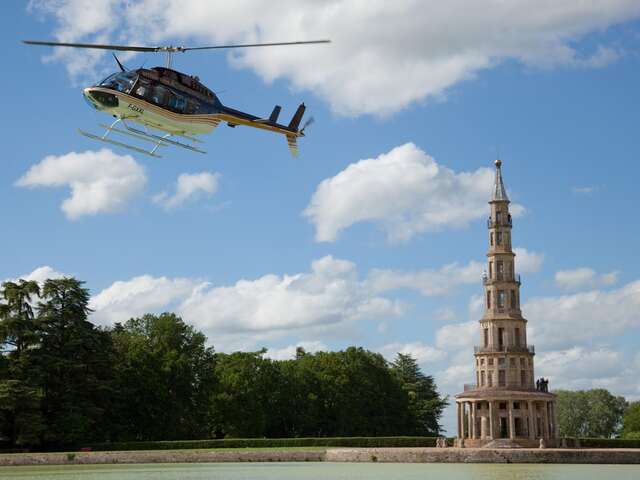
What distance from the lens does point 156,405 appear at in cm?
8238

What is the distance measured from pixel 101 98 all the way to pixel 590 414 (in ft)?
350

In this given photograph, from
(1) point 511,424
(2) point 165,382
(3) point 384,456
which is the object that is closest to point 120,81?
(3) point 384,456

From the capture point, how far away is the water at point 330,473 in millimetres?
46656

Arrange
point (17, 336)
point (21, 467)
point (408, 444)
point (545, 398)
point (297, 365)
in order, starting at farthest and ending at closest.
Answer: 1. point (297, 365)
2. point (545, 398)
3. point (408, 444)
4. point (17, 336)
5. point (21, 467)

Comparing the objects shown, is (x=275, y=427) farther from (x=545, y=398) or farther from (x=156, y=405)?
(x=545, y=398)

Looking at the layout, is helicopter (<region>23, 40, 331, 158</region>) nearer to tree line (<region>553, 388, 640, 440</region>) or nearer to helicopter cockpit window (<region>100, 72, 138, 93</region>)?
helicopter cockpit window (<region>100, 72, 138, 93</region>)

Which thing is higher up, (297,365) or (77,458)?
(297,365)

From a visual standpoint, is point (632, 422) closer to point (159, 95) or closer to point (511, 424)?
point (511, 424)

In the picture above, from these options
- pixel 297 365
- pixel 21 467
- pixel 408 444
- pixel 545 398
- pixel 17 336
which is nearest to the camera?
pixel 21 467

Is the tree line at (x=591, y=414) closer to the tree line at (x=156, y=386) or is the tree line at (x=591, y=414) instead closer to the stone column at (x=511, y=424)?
the tree line at (x=156, y=386)

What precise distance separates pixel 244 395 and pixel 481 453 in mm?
31035

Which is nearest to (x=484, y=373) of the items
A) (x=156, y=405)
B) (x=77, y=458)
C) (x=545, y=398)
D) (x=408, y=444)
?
(x=545, y=398)

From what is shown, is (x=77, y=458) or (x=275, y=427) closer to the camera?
(x=77, y=458)

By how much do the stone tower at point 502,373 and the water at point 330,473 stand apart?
26252 mm
